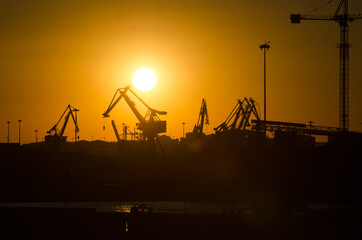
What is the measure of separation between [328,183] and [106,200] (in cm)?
4065

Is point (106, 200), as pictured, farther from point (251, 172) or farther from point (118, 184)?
point (251, 172)

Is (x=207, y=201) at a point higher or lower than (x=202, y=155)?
lower

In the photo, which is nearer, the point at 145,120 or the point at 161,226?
the point at 161,226

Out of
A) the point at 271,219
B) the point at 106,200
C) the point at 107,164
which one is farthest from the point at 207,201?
the point at 271,219

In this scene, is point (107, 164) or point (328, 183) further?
point (107, 164)

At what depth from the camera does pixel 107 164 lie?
444 ft

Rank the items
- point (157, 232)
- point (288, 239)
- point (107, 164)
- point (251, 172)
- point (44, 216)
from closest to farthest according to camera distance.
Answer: point (288, 239)
point (157, 232)
point (44, 216)
point (251, 172)
point (107, 164)

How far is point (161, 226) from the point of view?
4672cm

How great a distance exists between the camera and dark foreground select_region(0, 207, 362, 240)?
141ft

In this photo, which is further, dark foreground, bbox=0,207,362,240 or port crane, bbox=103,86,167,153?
port crane, bbox=103,86,167,153

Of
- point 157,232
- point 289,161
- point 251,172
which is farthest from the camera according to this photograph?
point 251,172

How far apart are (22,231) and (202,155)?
7289 cm

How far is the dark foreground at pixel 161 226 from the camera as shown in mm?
43000

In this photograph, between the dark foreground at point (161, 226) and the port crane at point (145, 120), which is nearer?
the dark foreground at point (161, 226)
